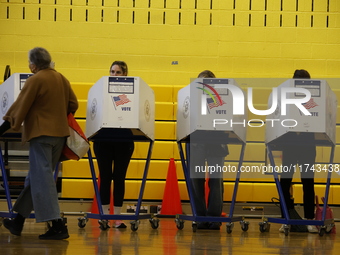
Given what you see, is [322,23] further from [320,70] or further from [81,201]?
[81,201]

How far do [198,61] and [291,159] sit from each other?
2.50 m

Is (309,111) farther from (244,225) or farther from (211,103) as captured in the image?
(244,225)

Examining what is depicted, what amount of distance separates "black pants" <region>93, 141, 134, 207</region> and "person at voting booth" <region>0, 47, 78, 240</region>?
2.36 feet

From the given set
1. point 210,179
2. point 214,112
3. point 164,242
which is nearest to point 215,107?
point 214,112

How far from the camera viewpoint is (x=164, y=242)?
12.1 ft

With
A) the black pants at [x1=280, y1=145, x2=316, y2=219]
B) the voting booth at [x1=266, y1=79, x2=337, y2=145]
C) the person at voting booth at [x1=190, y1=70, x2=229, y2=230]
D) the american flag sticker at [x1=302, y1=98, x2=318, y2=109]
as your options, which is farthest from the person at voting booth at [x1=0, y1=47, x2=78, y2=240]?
the black pants at [x1=280, y1=145, x2=316, y2=219]

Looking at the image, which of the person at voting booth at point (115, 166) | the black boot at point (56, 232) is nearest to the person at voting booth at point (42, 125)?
the black boot at point (56, 232)

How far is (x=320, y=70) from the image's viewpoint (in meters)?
6.79

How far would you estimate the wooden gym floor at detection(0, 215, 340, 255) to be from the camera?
3.25m

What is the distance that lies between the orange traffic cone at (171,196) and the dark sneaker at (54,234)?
7.41 feet

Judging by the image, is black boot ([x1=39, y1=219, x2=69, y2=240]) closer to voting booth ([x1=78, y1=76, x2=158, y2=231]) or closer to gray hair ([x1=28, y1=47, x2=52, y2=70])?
voting booth ([x1=78, y1=76, x2=158, y2=231])

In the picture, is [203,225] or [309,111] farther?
[203,225]

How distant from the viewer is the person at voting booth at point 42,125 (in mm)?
3605

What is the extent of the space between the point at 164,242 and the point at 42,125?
99cm
